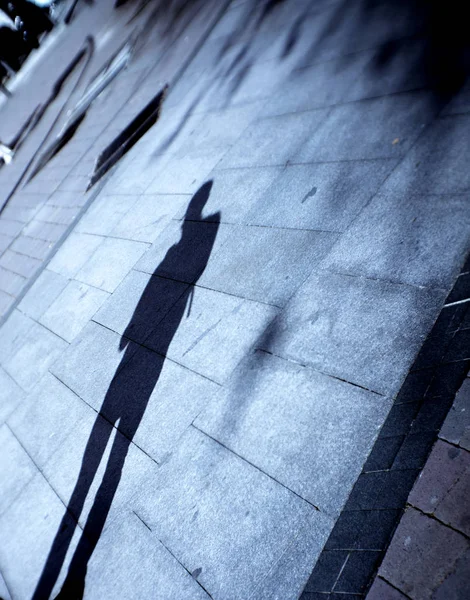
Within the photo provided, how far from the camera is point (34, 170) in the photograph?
1136 centimetres

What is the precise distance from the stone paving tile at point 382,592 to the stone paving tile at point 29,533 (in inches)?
92.2

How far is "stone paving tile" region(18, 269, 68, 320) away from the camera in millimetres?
6078

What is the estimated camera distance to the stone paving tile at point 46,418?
4074 mm

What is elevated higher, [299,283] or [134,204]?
[134,204]

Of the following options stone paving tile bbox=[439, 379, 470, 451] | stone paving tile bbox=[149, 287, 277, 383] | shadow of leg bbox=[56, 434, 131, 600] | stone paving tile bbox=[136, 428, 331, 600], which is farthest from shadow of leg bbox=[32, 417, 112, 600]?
stone paving tile bbox=[439, 379, 470, 451]

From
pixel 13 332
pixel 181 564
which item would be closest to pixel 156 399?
pixel 181 564

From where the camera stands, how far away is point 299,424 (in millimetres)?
2729

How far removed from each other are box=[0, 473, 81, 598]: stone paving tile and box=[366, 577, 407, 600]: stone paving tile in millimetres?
2342

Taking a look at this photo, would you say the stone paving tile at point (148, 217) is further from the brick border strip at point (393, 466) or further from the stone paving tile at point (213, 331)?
the brick border strip at point (393, 466)

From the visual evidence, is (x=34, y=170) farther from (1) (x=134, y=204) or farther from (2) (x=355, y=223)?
(2) (x=355, y=223)

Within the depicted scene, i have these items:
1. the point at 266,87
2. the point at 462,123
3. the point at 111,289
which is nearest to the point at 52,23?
the point at 266,87

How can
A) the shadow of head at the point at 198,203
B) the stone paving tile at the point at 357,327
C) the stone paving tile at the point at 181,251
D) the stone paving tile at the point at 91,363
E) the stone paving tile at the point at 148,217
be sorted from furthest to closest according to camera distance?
the stone paving tile at the point at 148,217, the shadow of head at the point at 198,203, the stone paving tile at the point at 181,251, the stone paving tile at the point at 91,363, the stone paving tile at the point at 357,327

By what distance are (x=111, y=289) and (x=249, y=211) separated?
81.8 inches

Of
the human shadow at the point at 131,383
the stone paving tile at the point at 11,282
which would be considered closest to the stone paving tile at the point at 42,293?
the stone paving tile at the point at 11,282
